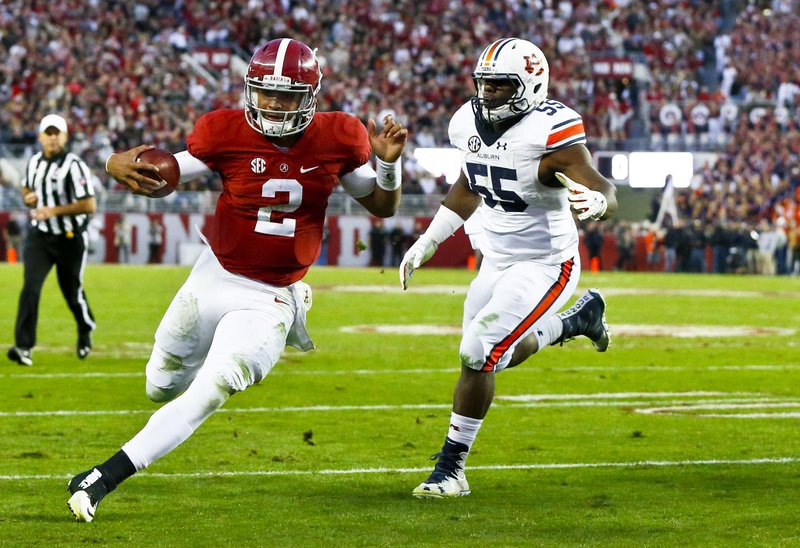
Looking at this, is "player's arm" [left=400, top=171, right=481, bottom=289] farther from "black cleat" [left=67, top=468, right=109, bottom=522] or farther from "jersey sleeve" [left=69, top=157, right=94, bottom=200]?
"jersey sleeve" [left=69, top=157, right=94, bottom=200]

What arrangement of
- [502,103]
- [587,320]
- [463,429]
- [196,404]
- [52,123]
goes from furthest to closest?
[52,123], [587,320], [502,103], [463,429], [196,404]

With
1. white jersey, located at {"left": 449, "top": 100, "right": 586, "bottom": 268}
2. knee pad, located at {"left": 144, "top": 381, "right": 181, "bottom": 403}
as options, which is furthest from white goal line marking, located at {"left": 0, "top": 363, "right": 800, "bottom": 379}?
knee pad, located at {"left": 144, "top": 381, "right": 181, "bottom": 403}

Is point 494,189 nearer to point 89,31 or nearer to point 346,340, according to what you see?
point 346,340

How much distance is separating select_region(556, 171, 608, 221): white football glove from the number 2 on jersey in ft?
3.38

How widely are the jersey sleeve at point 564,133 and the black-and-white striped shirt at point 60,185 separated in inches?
198

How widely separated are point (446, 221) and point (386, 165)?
3.42ft

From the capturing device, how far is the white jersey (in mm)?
5988

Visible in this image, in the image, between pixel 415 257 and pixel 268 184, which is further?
pixel 415 257

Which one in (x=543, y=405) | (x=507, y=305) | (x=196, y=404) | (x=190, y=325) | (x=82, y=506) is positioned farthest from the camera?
→ (x=543, y=405)

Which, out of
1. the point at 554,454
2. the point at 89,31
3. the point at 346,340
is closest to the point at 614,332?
the point at 346,340

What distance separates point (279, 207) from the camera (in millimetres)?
5293

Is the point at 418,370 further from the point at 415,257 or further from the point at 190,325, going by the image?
the point at 190,325

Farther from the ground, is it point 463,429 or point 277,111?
point 277,111

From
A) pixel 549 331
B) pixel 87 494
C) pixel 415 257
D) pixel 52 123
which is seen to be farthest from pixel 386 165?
pixel 52 123
